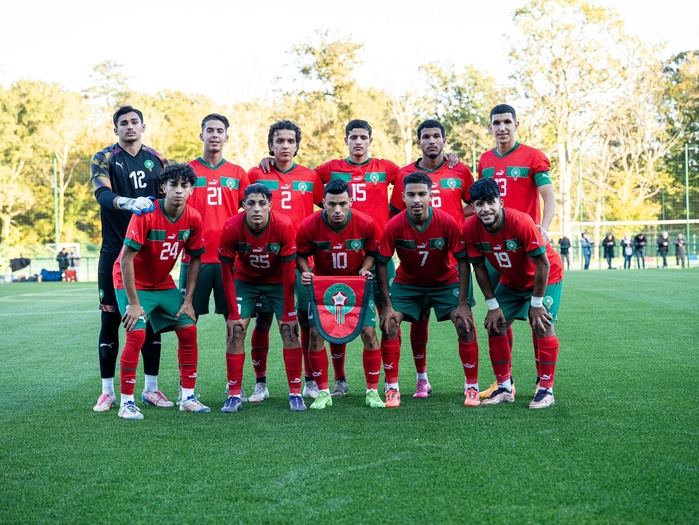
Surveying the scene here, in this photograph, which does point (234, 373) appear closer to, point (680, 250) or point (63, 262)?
point (63, 262)

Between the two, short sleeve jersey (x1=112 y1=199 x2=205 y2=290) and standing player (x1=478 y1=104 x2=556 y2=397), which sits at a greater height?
standing player (x1=478 y1=104 x2=556 y2=397)

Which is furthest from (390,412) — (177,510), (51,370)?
(51,370)

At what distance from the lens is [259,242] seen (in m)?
6.01

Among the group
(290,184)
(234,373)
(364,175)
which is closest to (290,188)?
(290,184)

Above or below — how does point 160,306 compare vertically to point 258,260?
below

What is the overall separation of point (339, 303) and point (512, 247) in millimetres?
1305

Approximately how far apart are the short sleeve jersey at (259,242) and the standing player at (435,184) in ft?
3.89

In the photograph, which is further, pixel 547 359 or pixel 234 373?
pixel 234 373

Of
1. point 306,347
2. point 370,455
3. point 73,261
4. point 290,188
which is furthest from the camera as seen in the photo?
point 73,261

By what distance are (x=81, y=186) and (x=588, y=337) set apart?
35.7 metres

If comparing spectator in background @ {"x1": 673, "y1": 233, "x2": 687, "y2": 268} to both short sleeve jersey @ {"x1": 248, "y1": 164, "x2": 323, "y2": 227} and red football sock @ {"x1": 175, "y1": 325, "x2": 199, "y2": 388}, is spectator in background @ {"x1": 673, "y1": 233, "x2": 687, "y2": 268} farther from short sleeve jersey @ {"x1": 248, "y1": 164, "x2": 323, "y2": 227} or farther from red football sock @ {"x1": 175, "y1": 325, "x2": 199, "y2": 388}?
red football sock @ {"x1": 175, "y1": 325, "x2": 199, "y2": 388}

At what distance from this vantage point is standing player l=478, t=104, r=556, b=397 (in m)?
6.35

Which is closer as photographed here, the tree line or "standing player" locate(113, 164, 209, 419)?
"standing player" locate(113, 164, 209, 419)

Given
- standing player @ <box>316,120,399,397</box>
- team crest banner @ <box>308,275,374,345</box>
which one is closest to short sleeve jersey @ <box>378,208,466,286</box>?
team crest banner @ <box>308,275,374,345</box>
